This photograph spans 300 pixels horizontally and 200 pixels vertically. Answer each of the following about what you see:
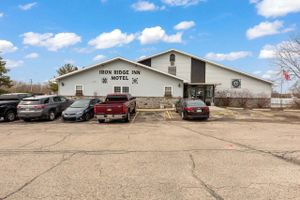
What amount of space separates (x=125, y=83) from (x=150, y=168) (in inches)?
1008

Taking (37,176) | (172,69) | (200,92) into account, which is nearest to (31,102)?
(37,176)

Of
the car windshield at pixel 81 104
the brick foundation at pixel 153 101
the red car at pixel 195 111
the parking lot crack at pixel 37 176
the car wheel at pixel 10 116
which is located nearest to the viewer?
the parking lot crack at pixel 37 176

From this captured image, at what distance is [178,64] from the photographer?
38.0 meters

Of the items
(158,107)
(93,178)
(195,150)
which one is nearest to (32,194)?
(93,178)

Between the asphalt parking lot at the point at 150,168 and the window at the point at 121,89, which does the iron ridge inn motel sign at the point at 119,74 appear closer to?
the window at the point at 121,89

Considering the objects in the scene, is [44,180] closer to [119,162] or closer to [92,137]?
[119,162]

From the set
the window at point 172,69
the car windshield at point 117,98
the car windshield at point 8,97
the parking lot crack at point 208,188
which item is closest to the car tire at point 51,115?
the car windshield at point 8,97

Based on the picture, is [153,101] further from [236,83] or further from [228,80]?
[236,83]

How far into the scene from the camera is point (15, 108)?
2280 centimetres

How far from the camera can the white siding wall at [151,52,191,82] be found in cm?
3778

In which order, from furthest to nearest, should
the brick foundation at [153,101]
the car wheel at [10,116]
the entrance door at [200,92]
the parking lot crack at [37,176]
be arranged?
Answer: the entrance door at [200,92] → the brick foundation at [153,101] → the car wheel at [10,116] → the parking lot crack at [37,176]

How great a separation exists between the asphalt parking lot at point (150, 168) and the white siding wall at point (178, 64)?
25.3 meters

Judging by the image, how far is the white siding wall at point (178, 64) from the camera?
37.8m

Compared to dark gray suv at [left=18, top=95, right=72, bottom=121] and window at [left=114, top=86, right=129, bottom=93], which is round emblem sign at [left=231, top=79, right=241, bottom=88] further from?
dark gray suv at [left=18, top=95, right=72, bottom=121]
